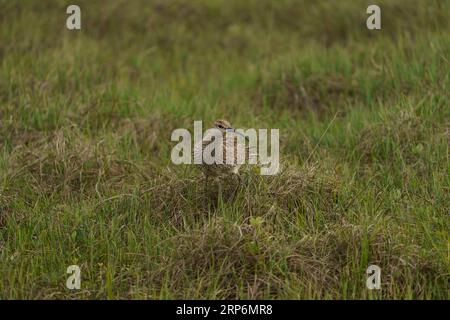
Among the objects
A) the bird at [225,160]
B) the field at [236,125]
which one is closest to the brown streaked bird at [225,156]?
the bird at [225,160]

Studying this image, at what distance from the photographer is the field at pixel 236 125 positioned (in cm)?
498

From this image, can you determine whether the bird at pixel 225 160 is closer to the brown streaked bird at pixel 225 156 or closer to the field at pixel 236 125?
the brown streaked bird at pixel 225 156

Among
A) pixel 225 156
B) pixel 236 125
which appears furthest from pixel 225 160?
pixel 236 125

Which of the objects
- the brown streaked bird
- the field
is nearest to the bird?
the brown streaked bird

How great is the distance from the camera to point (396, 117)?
679 cm

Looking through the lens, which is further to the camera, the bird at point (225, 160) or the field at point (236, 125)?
the bird at point (225, 160)

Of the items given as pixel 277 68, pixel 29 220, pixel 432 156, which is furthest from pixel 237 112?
pixel 29 220

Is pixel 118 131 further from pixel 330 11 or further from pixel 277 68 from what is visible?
pixel 330 11

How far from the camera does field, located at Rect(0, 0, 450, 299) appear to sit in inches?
196

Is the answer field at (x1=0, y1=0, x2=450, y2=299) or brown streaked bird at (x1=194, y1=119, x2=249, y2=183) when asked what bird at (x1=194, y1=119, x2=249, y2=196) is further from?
field at (x1=0, y1=0, x2=450, y2=299)

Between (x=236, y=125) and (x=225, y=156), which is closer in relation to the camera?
(x=225, y=156)

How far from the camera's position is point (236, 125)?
727 cm

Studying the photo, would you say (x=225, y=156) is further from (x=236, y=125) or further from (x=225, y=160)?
(x=236, y=125)
